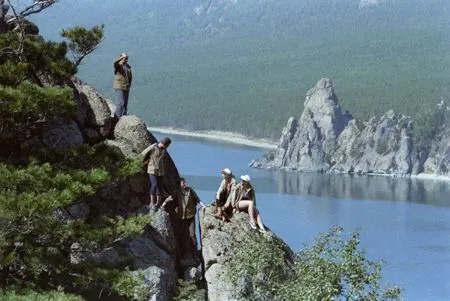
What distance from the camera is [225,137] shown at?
511ft

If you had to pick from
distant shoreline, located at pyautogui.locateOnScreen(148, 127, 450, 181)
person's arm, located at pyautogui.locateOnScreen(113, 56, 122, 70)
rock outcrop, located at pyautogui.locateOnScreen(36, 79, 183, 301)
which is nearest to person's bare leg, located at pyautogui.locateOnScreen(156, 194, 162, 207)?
rock outcrop, located at pyautogui.locateOnScreen(36, 79, 183, 301)

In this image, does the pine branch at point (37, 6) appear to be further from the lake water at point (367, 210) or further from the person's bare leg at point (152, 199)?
the lake water at point (367, 210)

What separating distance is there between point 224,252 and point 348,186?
9293 cm

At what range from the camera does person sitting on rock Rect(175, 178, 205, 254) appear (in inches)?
571

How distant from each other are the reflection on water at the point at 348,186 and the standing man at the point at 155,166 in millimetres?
67868

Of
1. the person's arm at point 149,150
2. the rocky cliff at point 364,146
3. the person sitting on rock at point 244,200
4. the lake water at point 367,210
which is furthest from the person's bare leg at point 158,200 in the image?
the rocky cliff at point 364,146

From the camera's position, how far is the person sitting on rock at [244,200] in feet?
46.1

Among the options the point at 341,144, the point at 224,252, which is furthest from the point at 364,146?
the point at 224,252

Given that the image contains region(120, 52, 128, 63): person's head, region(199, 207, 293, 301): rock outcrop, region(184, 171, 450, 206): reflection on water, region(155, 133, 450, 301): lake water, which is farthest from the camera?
region(184, 171, 450, 206): reflection on water

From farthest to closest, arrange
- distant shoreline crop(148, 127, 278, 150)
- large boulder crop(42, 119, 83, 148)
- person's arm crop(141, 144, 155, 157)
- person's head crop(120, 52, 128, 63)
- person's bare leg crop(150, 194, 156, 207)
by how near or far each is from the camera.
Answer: distant shoreline crop(148, 127, 278, 150)
person's head crop(120, 52, 128, 63)
person's bare leg crop(150, 194, 156, 207)
person's arm crop(141, 144, 155, 157)
large boulder crop(42, 119, 83, 148)

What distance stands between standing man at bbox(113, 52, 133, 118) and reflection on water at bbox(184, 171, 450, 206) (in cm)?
6672

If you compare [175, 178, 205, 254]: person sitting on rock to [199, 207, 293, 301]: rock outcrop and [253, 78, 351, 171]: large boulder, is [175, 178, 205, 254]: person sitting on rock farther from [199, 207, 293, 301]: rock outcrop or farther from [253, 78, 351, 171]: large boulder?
[253, 78, 351, 171]: large boulder

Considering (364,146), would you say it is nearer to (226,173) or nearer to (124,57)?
(124,57)

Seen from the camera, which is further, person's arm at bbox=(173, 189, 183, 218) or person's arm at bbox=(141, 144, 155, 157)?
person's arm at bbox=(173, 189, 183, 218)
